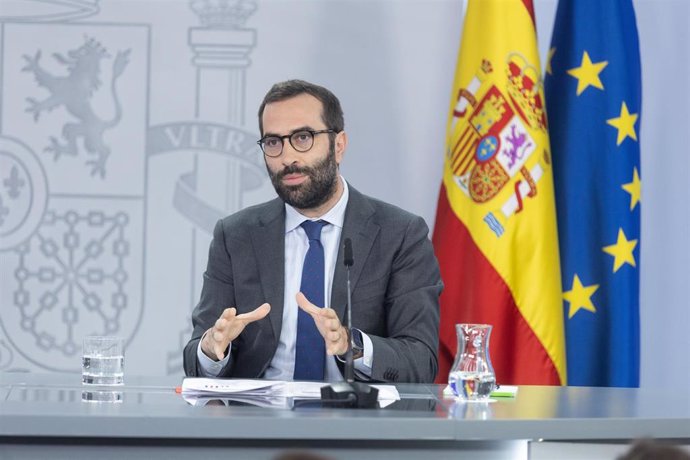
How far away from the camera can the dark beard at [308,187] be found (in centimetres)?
319

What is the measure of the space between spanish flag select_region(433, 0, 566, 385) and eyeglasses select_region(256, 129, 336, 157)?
1124 mm

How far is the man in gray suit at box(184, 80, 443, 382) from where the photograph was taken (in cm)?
309

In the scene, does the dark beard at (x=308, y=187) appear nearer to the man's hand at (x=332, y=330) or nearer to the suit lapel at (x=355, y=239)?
the suit lapel at (x=355, y=239)

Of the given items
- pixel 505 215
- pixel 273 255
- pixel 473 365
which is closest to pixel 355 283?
pixel 273 255

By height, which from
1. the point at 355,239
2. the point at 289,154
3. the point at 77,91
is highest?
the point at 77,91

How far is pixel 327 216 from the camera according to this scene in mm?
3254

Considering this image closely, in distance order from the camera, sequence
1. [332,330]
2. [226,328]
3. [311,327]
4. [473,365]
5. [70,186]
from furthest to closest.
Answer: [70,186] < [311,327] < [226,328] < [332,330] < [473,365]

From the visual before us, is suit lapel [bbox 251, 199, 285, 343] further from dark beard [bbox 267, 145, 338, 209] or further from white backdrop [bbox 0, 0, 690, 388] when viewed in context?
white backdrop [bbox 0, 0, 690, 388]

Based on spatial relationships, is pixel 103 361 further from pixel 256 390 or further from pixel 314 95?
pixel 314 95

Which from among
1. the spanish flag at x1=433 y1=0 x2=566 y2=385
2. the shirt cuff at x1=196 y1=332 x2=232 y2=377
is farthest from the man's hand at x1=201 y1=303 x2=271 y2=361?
the spanish flag at x1=433 y1=0 x2=566 y2=385

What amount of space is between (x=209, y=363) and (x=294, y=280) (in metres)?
0.39

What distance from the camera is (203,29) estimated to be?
4.57 meters

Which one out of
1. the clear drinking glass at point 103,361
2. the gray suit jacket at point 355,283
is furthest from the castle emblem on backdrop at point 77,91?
the clear drinking glass at point 103,361

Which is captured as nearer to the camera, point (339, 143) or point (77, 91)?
point (339, 143)
